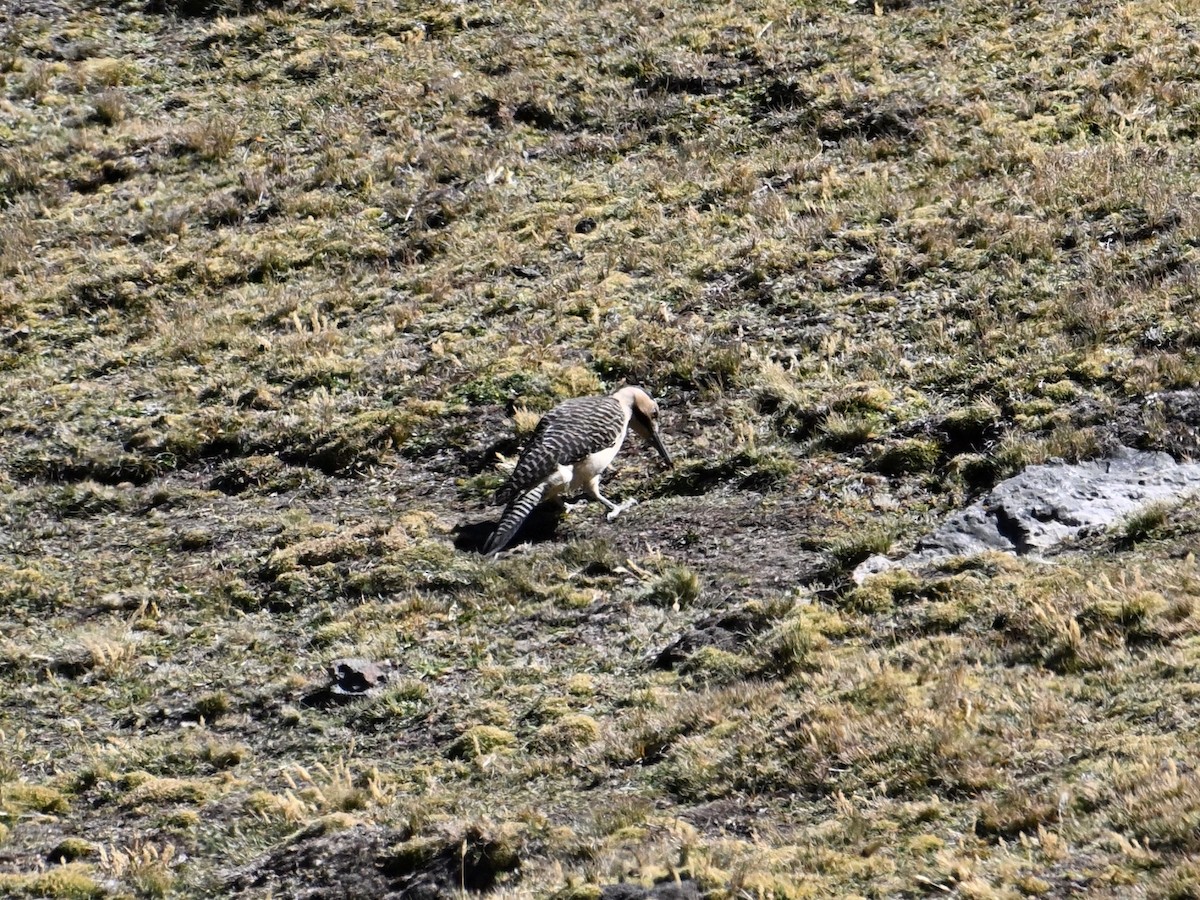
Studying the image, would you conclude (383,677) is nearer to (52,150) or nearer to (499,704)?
(499,704)

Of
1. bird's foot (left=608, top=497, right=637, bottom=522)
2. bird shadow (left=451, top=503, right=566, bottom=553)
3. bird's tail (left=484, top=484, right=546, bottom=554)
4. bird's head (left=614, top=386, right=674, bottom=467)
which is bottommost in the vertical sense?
bird shadow (left=451, top=503, right=566, bottom=553)

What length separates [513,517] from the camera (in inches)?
565

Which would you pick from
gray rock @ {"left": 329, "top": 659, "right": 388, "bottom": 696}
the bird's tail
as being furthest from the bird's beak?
gray rock @ {"left": 329, "top": 659, "right": 388, "bottom": 696}

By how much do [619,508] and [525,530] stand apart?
3.36 feet

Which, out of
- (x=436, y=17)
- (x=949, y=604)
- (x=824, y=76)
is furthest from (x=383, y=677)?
(x=436, y=17)

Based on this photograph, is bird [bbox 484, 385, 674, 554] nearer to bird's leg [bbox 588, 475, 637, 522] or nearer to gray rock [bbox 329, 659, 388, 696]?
bird's leg [bbox 588, 475, 637, 522]

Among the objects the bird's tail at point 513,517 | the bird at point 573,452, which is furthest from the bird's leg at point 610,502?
the bird's tail at point 513,517

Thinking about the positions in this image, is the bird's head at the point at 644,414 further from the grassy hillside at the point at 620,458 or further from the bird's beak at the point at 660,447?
the grassy hillside at the point at 620,458

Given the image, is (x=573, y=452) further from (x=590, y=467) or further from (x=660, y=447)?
(x=660, y=447)

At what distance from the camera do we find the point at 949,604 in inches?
431

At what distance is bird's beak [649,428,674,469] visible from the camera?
614 inches

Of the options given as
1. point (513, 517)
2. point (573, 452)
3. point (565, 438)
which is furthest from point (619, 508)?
point (513, 517)

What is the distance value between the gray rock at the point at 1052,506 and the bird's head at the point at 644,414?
3926 millimetres

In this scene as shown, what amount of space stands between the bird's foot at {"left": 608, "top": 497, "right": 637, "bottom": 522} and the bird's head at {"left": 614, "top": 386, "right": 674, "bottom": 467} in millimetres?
725
